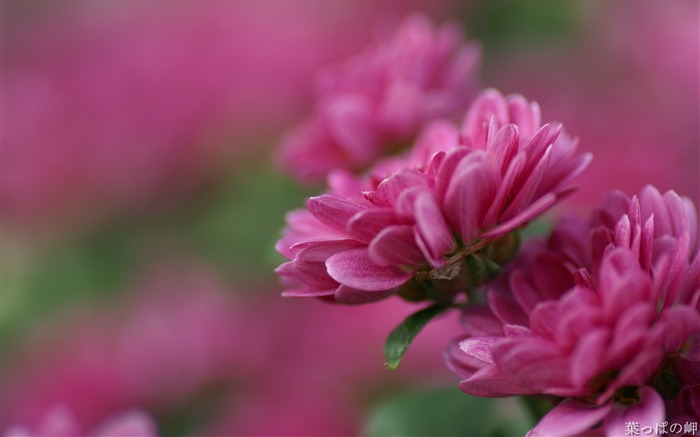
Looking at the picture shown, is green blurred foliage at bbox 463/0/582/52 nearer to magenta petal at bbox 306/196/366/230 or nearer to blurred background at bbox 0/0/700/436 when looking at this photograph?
blurred background at bbox 0/0/700/436

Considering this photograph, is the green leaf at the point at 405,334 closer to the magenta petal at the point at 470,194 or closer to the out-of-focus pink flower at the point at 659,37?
the magenta petal at the point at 470,194

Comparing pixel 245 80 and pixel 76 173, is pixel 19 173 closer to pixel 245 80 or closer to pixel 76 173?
pixel 76 173

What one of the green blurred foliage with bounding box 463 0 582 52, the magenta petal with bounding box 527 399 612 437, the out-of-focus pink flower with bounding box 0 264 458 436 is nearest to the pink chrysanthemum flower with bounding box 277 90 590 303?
the magenta petal with bounding box 527 399 612 437

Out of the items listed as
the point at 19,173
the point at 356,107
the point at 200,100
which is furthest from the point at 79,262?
the point at 356,107

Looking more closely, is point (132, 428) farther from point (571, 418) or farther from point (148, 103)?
point (148, 103)

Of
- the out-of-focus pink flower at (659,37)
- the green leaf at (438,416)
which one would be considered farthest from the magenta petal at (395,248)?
the out-of-focus pink flower at (659,37)
